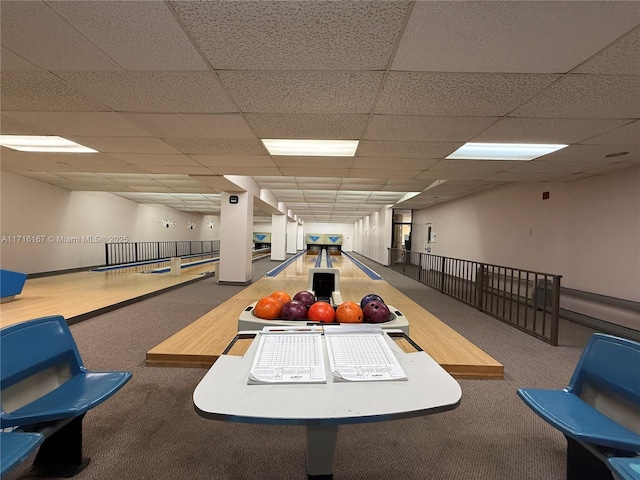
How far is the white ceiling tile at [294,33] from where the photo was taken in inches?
67.6

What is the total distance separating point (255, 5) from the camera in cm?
170

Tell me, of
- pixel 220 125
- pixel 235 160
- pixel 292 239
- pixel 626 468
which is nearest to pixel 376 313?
pixel 626 468

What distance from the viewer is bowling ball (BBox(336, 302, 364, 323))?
264 cm

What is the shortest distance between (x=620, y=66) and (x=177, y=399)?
4.40m

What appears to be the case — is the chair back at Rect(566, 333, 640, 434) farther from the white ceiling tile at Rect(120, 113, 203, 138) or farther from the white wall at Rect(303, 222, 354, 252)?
the white wall at Rect(303, 222, 354, 252)

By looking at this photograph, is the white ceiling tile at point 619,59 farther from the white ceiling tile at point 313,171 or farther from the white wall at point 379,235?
the white wall at point 379,235

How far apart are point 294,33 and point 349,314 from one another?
85.1 inches

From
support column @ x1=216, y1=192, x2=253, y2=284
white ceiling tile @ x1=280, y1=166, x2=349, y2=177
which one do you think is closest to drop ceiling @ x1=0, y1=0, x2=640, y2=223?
white ceiling tile @ x1=280, y1=166, x2=349, y2=177

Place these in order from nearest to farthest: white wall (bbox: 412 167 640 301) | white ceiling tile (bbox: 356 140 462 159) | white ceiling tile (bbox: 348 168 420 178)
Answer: white ceiling tile (bbox: 356 140 462 159) → white wall (bbox: 412 167 640 301) → white ceiling tile (bbox: 348 168 420 178)

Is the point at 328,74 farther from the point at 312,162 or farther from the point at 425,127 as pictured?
the point at 312,162

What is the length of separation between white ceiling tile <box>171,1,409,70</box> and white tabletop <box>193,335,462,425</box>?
6.47 feet

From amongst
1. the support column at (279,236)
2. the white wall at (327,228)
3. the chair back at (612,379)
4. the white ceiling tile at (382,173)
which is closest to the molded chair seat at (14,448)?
the chair back at (612,379)

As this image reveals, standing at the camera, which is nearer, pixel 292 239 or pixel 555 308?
pixel 555 308

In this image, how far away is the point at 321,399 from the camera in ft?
3.92
